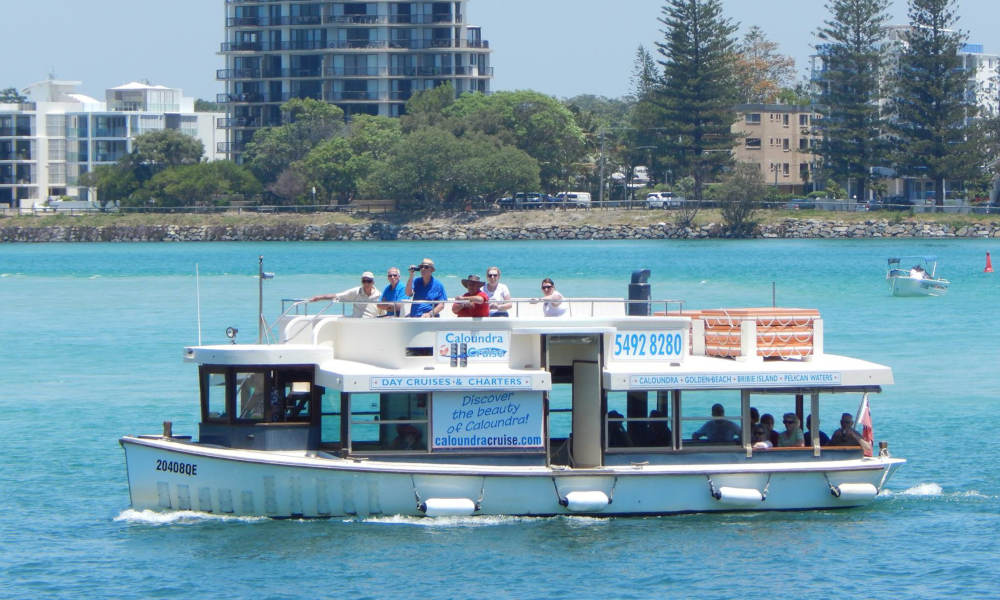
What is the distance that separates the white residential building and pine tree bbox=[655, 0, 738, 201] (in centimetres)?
6253

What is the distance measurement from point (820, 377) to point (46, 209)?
12878cm

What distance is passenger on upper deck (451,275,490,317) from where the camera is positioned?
18125 mm


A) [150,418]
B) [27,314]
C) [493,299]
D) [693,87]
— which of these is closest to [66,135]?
[693,87]

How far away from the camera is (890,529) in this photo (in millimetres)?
19312

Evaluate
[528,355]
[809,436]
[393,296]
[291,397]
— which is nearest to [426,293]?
[393,296]

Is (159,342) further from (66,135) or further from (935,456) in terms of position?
(66,135)

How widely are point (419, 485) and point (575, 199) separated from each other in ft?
357

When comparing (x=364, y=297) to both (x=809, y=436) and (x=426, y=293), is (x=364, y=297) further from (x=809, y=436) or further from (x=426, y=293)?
(x=809, y=436)

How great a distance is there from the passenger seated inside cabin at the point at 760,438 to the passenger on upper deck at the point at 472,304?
11.5ft

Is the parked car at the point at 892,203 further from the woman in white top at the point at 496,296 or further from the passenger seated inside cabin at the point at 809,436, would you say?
the woman in white top at the point at 496,296

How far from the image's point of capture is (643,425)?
61.0 ft

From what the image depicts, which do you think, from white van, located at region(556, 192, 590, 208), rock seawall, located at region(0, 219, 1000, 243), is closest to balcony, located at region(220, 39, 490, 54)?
white van, located at region(556, 192, 590, 208)

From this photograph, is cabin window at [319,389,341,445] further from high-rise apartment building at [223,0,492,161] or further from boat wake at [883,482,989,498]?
high-rise apartment building at [223,0,492,161]

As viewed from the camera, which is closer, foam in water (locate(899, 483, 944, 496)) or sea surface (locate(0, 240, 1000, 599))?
sea surface (locate(0, 240, 1000, 599))
